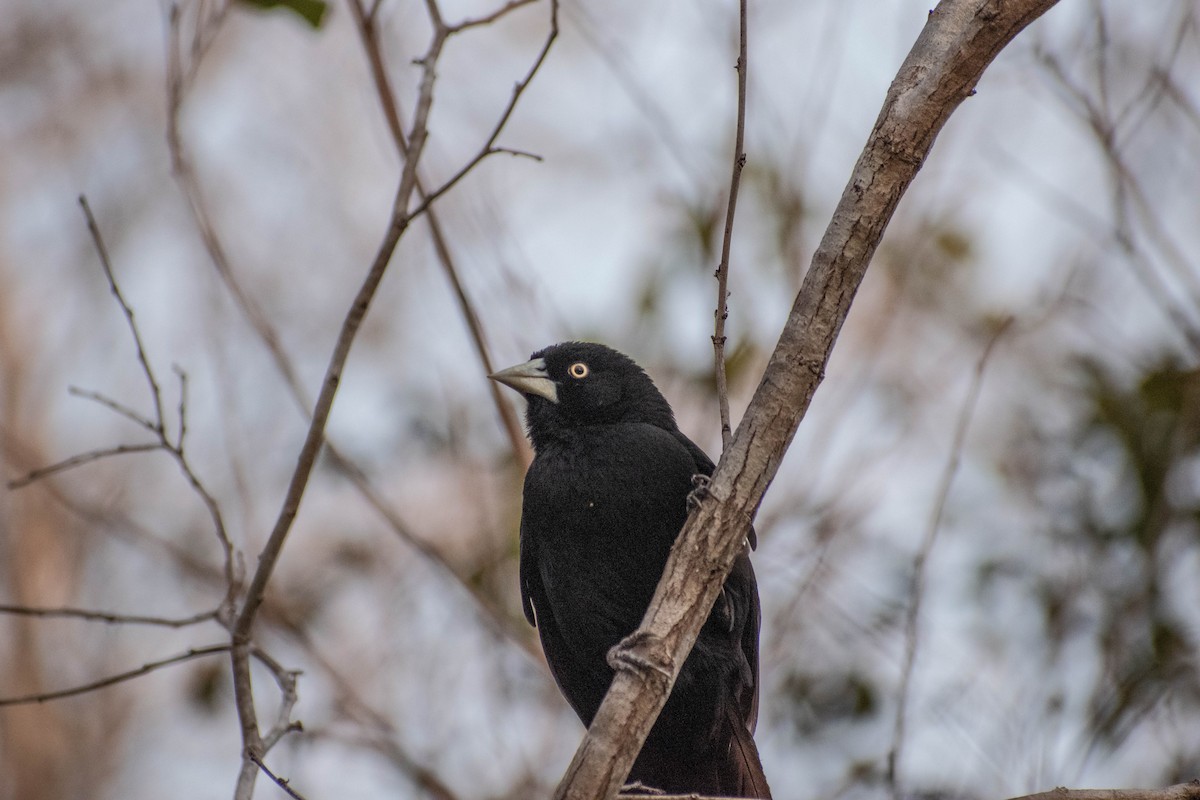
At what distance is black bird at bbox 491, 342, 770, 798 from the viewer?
380 cm

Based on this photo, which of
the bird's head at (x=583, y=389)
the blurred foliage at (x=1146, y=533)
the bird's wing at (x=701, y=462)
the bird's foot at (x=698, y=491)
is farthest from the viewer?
the blurred foliage at (x=1146, y=533)

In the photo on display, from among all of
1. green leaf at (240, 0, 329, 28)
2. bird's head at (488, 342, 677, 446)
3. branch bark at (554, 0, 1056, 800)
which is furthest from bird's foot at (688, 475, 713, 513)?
green leaf at (240, 0, 329, 28)

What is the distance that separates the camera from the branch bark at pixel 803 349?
2697 millimetres

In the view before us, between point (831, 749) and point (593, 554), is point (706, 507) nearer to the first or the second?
point (593, 554)

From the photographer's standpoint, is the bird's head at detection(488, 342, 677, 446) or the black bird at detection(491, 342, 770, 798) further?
the bird's head at detection(488, 342, 677, 446)

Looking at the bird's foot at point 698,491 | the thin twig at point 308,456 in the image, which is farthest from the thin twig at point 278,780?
the bird's foot at point 698,491

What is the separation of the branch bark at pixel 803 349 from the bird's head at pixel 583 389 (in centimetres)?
154

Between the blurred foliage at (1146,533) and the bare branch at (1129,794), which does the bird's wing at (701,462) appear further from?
the blurred foliage at (1146,533)

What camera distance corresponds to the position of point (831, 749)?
5.55 m

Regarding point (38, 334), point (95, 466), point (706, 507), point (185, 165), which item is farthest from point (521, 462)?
point (38, 334)

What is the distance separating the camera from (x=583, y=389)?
174 inches

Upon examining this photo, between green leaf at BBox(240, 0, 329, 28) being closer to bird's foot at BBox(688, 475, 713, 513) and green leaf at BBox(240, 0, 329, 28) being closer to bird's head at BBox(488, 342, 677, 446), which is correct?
bird's head at BBox(488, 342, 677, 446)

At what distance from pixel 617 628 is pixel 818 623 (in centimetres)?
233

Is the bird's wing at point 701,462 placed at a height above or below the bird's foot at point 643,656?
above
